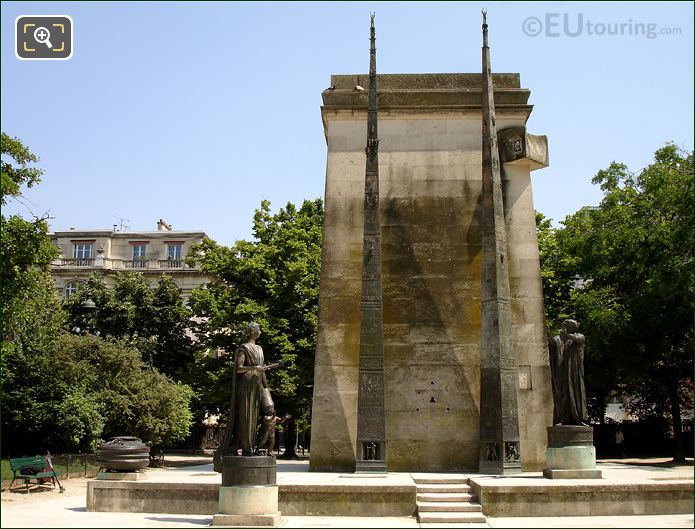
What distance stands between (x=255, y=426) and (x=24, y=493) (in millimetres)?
8596

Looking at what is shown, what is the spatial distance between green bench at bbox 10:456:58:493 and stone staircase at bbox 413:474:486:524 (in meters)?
9.52

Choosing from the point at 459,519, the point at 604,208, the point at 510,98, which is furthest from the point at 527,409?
the point at 604,208

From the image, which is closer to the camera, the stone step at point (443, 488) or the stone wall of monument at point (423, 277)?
the stone step at point (443, 488)

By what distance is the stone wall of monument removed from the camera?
59.0ft

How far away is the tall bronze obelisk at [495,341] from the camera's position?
16.2 meters

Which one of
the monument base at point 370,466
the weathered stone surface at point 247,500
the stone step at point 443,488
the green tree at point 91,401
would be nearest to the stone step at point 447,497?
the stone step at point 443,488

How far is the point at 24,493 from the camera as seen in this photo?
18.0 meters

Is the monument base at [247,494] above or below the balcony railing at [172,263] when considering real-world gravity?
below

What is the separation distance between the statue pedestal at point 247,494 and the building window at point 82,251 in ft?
176

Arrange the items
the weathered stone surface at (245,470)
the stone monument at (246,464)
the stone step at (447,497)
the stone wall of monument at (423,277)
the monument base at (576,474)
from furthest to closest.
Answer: the stone wall of monument at (423,277) → the monument base at (576,474) → the stone step at (447,497) → the weathered stone surface at (245,470) → the stone monument at (246,464)

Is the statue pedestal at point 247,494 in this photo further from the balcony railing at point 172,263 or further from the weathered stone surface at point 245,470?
the balcony railing at point 172,263

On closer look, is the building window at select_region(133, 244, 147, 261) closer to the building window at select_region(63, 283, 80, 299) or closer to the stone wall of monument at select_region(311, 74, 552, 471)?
the building window at select_region(63, 283, 80, 299)

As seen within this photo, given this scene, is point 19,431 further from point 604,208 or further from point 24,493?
point 604,208

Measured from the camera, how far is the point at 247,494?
12016 mm
